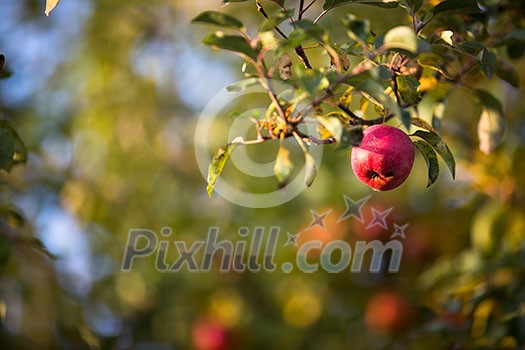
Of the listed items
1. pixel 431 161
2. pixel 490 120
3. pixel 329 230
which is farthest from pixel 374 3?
pixel 329 230

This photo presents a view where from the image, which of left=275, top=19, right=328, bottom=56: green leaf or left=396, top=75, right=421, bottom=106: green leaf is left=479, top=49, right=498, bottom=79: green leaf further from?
left=275, top=19, right=328, bottom=56: green leaf

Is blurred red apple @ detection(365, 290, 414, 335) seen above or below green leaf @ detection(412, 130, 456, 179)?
below

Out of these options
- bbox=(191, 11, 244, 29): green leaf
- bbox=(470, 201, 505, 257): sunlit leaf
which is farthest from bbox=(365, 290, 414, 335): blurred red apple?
bbox=(191, 11, 244, 29): green leaf

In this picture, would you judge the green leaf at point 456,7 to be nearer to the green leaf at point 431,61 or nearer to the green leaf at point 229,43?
the green leaf at point 431,61

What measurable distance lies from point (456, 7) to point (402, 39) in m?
0.32

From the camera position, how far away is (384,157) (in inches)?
48.5

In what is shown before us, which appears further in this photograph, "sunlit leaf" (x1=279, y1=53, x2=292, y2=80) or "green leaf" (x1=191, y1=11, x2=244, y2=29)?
"sunlit leaf" (x1=279, y1=53, x2=292, y2=80)

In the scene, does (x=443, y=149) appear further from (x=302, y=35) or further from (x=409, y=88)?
(x=302, y=35)

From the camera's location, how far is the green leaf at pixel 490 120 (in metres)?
1.65

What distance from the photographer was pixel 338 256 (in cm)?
314

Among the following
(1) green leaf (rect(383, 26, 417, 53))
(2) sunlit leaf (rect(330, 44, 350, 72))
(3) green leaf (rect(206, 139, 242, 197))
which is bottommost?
(3) green leaf (rect(206, 139, 242, 197))

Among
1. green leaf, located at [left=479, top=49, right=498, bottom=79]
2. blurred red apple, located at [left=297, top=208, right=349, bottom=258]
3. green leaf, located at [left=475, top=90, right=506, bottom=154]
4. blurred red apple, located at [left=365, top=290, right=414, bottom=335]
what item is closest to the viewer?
green leaf, located at [left=479, top=49, right=498, bottom=79]

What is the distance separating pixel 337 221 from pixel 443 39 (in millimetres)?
1862

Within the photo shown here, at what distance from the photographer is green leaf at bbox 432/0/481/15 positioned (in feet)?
4.15
